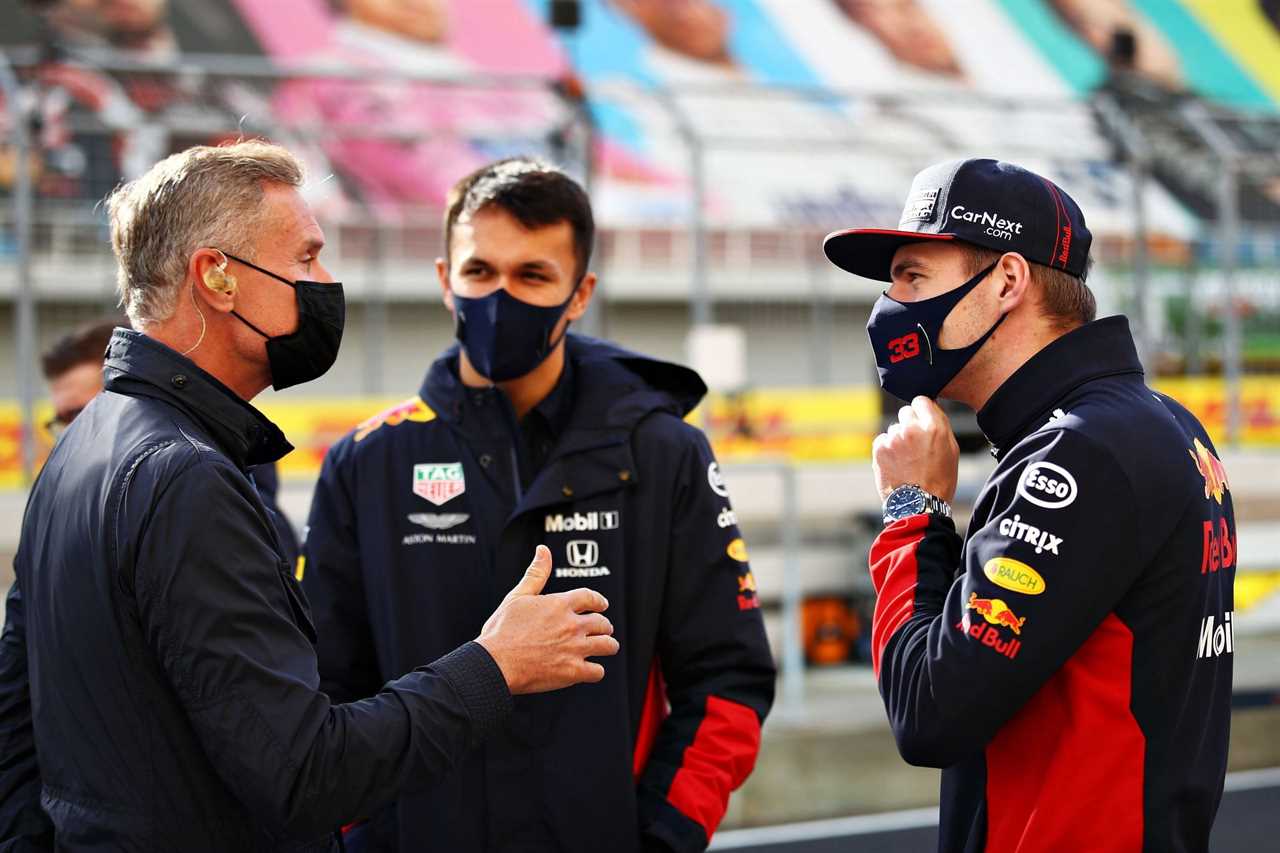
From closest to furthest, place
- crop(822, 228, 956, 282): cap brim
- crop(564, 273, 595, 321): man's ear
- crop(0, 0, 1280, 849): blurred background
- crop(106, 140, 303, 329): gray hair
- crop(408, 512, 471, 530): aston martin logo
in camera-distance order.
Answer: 1. crop(106, 140, 303, 329): gray hair
2. crop(822, 228, 956, 282): cap brim
3. crop(408, 512, 471, 530): aston martin logo
4. crop(564, 273, 595, 321): man's ear
5. crop(0, 0, 1280, 849): blurred background

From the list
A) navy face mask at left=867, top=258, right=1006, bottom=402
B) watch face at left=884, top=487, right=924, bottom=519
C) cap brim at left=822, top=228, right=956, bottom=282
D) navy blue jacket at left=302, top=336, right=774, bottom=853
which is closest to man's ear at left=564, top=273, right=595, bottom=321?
navy blue jacket at left=302, top=336, right=774, bottom=853

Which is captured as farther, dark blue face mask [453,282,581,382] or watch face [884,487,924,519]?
dark blue face mask [453,282,581,382]

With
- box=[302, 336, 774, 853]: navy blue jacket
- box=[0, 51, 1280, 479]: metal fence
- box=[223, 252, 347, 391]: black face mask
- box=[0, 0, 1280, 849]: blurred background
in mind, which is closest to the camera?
box=[223, 252, 347, 391]: black face mask

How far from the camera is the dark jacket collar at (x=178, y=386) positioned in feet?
6.40

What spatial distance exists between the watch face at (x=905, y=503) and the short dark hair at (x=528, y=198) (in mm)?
1040

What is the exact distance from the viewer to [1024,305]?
85.4 inches

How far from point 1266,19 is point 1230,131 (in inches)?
558

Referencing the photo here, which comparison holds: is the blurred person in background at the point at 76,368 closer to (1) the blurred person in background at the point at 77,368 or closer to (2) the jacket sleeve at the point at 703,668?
(1) the blurred person in background at the point at 77,368

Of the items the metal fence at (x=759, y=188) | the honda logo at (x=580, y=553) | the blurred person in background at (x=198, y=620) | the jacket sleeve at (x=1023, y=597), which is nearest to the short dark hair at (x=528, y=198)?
the honda logo at (x=580, y=553)

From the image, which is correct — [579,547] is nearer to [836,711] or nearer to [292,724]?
[292,724]

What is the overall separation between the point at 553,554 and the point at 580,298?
636mm

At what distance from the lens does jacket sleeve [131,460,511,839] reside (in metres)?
1.76

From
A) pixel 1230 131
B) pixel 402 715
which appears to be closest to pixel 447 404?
pixel 402 715

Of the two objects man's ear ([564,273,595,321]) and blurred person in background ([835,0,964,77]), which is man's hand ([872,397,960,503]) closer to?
man's ear ([564,273,595,321])
